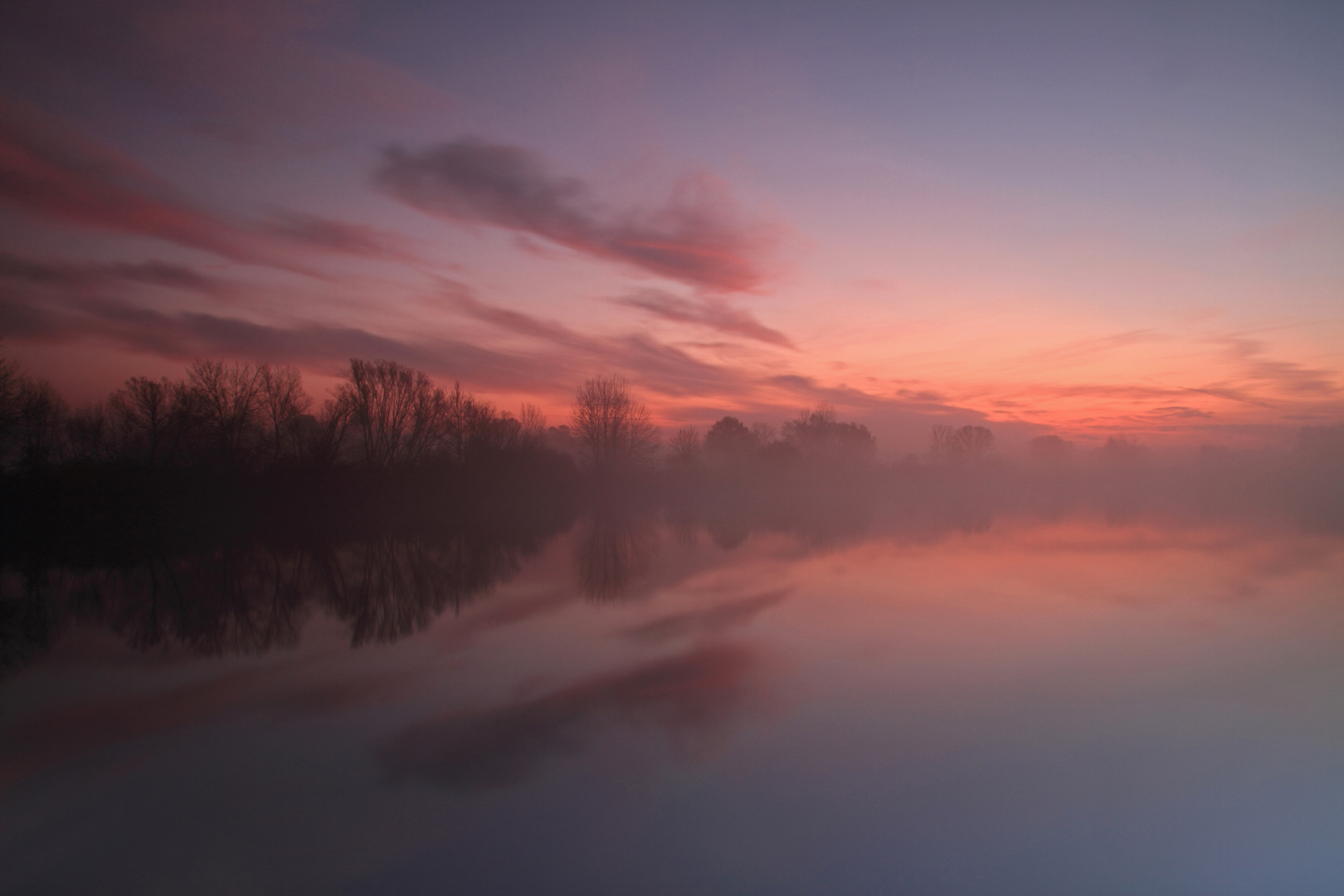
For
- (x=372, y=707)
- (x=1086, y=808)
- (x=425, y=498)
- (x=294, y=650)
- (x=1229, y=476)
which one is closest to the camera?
(x=1086, y=808)

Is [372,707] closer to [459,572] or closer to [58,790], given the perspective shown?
[58,790]

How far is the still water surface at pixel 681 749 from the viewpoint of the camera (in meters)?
3.39

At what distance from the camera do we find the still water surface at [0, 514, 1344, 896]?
339 cm

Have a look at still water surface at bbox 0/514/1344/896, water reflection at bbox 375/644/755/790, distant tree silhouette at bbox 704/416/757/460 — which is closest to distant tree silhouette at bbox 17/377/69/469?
still water surface at bbox 0/514/1344/896

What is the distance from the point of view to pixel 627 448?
50312mm

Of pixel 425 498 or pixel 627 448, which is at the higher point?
pixel 627 448

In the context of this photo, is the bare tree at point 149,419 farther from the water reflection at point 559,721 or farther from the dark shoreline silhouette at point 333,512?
the water reflection at point 559,721

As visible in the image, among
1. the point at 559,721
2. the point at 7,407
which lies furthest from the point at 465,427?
the point at 559,721

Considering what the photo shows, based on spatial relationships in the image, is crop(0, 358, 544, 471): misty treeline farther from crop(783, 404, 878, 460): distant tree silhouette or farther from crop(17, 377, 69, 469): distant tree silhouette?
crop(783, 404, 878, 460): distant tree silhouette

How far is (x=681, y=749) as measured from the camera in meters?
4.71

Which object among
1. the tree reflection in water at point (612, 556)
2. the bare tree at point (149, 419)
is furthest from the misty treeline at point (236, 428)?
the tree reflection in water at point (612, 556)

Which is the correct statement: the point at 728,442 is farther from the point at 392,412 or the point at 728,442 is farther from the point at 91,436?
the point at 91,436

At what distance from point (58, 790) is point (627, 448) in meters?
46.3

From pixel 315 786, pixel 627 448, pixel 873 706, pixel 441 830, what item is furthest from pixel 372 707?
pixel 627 448
